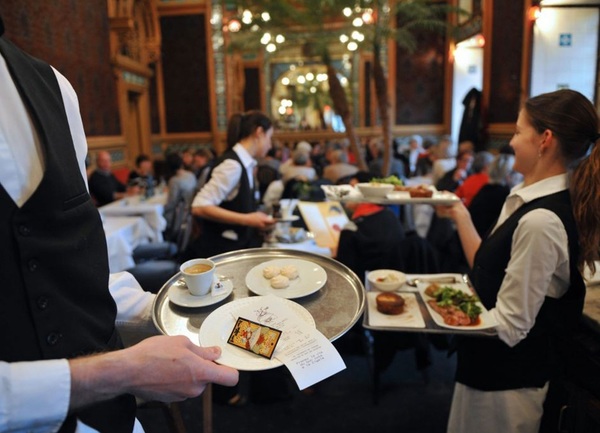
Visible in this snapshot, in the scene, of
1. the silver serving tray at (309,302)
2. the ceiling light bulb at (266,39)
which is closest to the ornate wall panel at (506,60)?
the ceiling light bulb at (266,39)

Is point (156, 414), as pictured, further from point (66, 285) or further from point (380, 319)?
point (66, 285)

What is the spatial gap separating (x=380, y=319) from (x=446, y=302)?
0.27m

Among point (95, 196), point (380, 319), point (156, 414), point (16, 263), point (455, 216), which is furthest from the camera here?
point (95, 196)

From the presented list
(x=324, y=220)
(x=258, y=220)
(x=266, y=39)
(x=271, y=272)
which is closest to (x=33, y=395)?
(x=271, y=272)

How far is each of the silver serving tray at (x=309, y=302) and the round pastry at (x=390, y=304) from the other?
0.48 meters

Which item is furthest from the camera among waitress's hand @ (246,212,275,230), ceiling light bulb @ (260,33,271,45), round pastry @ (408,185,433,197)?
ceiling light bulb @ (260,33,271,45)

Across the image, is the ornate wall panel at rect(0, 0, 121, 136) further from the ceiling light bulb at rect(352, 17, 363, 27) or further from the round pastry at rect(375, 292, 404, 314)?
the round pastry at rect(375, 292, 404, 314)

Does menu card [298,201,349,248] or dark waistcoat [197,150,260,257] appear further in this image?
menu card [298,201,349,248]

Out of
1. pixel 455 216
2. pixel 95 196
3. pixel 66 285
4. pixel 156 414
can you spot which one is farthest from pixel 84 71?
pixel 66 285

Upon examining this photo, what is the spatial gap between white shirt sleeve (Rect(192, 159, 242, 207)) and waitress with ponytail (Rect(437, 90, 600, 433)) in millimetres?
1397

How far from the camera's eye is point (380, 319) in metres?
1.48

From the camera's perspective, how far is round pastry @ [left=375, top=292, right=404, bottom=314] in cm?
154

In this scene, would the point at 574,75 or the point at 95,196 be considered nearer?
the point at 95,196

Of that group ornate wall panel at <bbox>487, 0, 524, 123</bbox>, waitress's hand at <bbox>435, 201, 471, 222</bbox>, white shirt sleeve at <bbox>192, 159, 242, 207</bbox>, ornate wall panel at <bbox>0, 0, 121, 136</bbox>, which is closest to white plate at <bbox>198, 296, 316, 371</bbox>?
waitress's hand at <bbox>435, 201, 471, 222</bbox>
